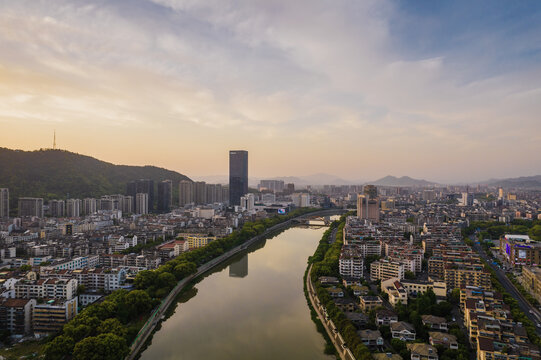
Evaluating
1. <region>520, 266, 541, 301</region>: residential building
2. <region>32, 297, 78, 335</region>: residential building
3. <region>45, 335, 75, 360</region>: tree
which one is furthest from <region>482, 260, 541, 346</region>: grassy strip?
<region>32, 297, 78, 335</region>: residential building

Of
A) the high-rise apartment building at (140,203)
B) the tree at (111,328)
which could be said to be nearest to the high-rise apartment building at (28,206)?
the high-rise apartment building at (140,203)

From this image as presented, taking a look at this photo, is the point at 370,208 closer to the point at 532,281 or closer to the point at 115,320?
the point at 532,281

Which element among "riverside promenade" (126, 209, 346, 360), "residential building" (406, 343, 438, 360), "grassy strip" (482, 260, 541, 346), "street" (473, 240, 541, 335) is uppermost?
"grassy strip" (482, 260, 541, 346)

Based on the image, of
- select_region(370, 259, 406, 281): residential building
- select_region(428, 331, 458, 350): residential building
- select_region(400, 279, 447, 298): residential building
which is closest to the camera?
select_region(428, 331, 458, 350): residential building

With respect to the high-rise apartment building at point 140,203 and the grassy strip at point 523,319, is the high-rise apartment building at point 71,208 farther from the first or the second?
the grassy strip at point 523,319

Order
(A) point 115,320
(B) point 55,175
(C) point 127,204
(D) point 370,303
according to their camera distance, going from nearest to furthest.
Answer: (A) point 115,320, (D) point 370,303, (C) point 127,204, (B) point 55,175

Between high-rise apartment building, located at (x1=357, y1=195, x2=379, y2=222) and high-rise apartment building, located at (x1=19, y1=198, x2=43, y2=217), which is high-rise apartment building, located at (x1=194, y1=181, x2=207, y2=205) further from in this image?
high-rise apartment building, located at (x1=357, y1=195, x2=379, y2=222)

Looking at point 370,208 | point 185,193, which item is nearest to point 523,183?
point 370,208
